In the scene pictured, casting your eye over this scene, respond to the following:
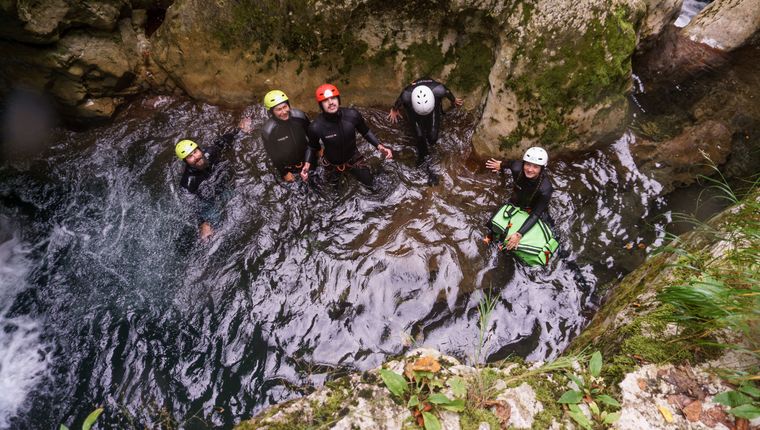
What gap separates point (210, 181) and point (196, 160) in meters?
0.73

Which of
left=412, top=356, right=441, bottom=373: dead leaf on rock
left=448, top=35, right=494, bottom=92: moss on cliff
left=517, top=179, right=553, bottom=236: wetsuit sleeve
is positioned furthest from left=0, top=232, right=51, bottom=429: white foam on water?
left=448, top=35, right=494, bottom=92: moss on cliff

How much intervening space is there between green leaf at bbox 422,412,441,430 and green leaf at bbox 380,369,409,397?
23cm

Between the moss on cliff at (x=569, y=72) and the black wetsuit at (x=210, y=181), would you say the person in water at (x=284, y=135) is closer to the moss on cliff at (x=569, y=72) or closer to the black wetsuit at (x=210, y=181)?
the black wetsuit at (x=210, y=181)

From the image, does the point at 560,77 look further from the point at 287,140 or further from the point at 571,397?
the point at 571,397

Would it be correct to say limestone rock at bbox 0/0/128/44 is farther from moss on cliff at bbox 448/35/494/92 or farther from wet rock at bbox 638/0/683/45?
wet rock at bbox 638/0/683/45

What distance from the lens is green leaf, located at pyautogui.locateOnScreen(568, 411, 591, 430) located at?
2.77m

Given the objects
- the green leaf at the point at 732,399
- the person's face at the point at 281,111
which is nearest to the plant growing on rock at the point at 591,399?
the green leaf at the point at 732,399

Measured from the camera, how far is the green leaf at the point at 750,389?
2588 mm

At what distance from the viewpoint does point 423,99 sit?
21.7ft

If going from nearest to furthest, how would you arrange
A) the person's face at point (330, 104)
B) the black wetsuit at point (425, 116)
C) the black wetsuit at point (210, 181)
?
1. the person's face at point (330, 104)
2. the black wetsuit at point (210, 181)
3. the black wetsuit at point (425, 116)

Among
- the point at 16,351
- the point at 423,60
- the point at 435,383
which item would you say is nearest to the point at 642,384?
the point at 435,383

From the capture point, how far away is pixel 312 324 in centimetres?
598

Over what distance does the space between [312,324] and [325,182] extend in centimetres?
276

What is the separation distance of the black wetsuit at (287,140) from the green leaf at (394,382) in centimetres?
463
